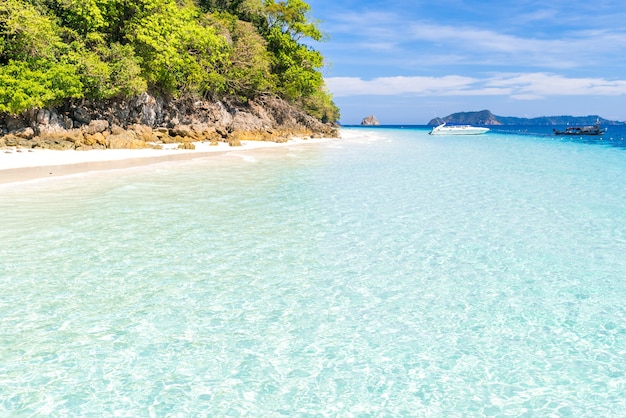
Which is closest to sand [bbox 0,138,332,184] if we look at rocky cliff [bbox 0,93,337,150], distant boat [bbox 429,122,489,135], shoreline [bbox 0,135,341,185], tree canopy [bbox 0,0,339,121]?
shoreline [bbox 0,135,341,185]

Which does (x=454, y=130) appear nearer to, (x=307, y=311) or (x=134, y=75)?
(x=134, y=75)

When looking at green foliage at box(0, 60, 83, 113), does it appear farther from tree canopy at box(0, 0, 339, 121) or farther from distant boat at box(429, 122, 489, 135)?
distant boat at box(429, 122, 489, 135)

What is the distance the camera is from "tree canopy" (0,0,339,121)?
22.7 metres

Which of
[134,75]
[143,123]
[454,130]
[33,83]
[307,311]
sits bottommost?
[307,311]

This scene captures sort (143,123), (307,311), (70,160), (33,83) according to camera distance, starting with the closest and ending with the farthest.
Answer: (307,311), (70,160), (33,83), (143,123)

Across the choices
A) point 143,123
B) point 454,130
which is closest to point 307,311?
point 143,123

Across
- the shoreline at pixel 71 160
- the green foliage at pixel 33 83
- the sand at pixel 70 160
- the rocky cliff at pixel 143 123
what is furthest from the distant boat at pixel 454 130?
the green foliage at pixel 33 83

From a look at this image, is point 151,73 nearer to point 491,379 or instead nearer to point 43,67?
point 43,67

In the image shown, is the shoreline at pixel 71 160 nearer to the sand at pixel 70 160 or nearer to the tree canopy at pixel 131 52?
the sand at pixel 70 160

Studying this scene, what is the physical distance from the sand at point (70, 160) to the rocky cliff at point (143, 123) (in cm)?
165

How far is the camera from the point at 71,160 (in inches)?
770

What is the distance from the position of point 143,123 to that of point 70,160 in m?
14.4

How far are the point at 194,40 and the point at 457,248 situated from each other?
1228 inches

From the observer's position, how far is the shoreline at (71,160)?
624 inches
